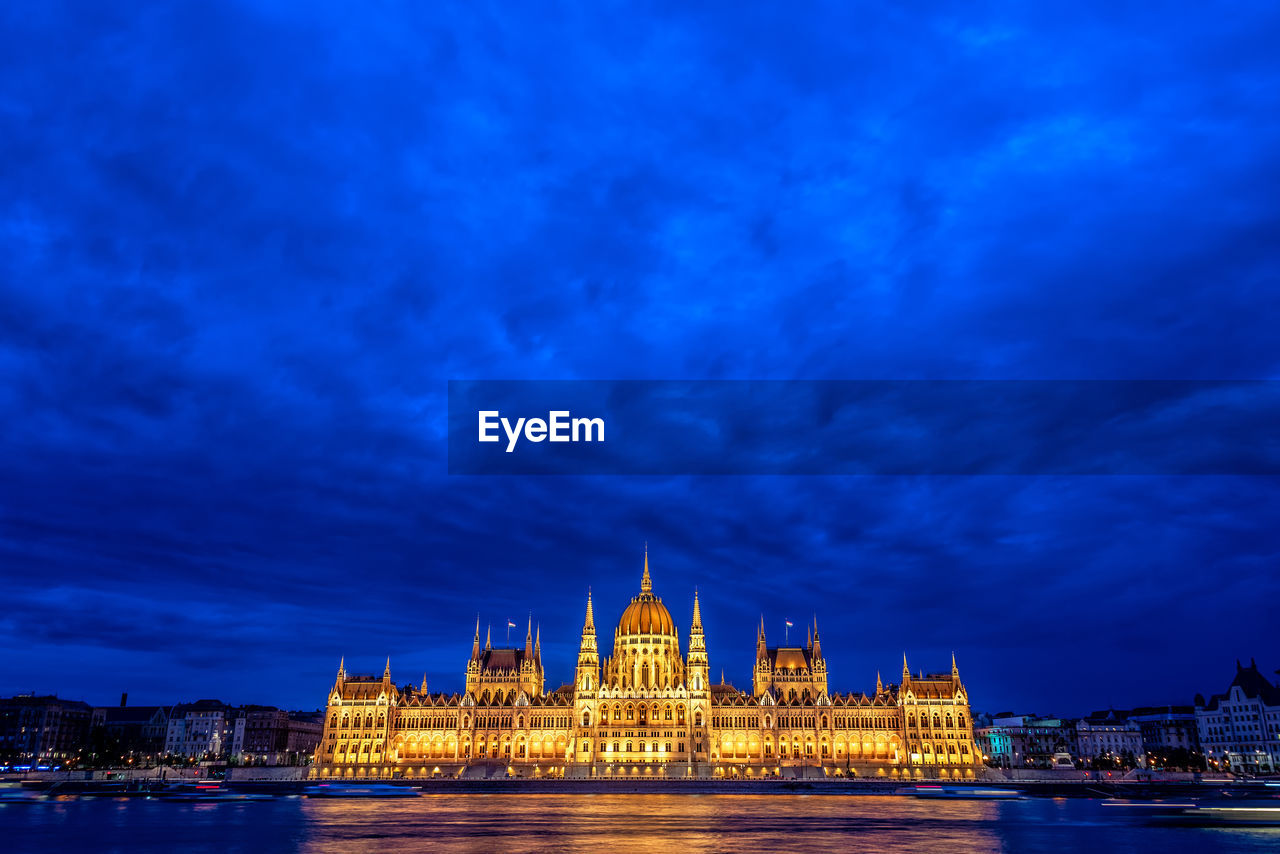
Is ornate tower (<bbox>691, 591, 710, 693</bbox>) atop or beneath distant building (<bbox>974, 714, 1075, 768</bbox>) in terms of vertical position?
atop

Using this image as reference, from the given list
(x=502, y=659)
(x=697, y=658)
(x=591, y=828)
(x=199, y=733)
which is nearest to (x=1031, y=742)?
(x=697, y=658)

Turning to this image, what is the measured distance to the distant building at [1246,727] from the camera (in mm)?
145125

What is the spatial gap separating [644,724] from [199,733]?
99.0 metres

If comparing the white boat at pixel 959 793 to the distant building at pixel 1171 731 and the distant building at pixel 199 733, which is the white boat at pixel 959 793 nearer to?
the distant building at pixel 1171 731

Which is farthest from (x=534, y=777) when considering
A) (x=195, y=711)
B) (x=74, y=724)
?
(x=74, y=724)

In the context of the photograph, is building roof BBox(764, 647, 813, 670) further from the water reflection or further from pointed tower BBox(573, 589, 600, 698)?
the water reflection

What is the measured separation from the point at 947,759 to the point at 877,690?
1518cm

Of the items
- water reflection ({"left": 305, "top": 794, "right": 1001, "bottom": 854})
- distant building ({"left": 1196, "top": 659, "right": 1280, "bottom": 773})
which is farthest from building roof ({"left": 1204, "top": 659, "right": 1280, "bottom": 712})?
water reflection ({"left": 305, "top": 794, "right": 1001, "bottom": 854})

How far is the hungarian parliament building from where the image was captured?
148125mm

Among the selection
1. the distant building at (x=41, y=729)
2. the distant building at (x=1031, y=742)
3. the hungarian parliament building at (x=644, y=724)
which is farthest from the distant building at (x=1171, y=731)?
the distant building at (x=41, y=729)

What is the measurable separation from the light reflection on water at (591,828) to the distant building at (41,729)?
106 meters

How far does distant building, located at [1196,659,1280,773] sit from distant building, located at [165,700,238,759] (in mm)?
187460

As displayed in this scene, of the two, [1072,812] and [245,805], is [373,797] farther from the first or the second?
[1072,812]

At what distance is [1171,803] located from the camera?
3477 inches
